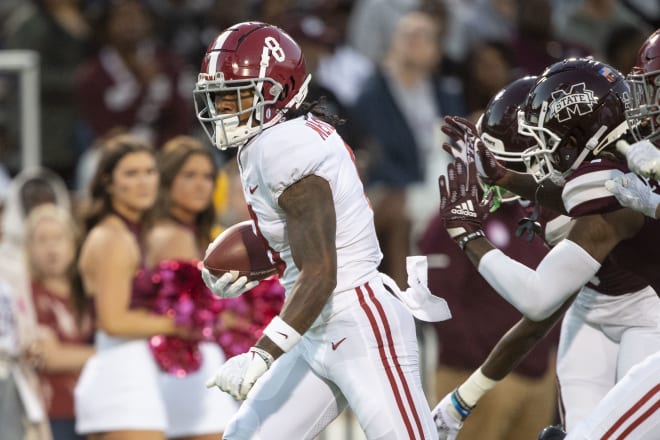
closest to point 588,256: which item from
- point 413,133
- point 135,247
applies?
point 135,247

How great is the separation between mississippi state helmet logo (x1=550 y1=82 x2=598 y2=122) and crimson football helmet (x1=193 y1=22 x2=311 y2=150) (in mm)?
871

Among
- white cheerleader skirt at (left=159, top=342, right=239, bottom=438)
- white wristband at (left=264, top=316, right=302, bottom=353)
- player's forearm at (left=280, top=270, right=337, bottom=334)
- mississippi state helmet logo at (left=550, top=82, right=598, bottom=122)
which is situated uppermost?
mississippi state helmet logo at (left=550, top=82, right=598, bottom=122)

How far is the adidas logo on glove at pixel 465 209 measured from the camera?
4.83 meters

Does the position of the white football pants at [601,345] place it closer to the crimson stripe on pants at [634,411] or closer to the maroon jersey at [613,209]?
the maroon jersey at [613,209]

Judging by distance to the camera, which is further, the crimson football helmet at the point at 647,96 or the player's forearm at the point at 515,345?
the player's forearm at the point at 515,345

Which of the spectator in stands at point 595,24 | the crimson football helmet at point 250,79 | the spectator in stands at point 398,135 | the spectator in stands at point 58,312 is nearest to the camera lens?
the crimson football helmet at point 250,79

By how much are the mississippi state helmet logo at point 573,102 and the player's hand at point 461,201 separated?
342mm

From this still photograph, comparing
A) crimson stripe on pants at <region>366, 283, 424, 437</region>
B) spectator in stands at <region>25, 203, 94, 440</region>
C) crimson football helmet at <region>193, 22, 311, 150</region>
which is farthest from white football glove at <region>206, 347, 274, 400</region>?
spectator in stands at <region>25, 203, 94, 440</region>

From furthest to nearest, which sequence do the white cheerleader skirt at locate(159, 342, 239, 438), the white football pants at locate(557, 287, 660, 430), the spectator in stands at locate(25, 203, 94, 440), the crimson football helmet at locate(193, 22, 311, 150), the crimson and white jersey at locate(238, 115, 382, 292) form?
the spectator in stands at locate(25, 203, 94, 440)
the white cheerleader skirt at locate(159, 342, 239, 438)
the white football pants at locate(557, 287, 660, 430)
the crimson football helmet at locate(193, 22, 311, 150)
the crimson and white jersey at locate(238, 115, 382, 292)

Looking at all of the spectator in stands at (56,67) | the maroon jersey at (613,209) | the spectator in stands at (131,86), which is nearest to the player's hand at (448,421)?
the maroon jersey at (613,209)

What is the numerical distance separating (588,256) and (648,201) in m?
0.26

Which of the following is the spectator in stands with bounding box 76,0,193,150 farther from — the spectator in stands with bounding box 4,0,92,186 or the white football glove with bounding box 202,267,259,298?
the white football glove with bounding box 202,267,259,298

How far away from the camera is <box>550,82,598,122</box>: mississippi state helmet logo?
4781 millimetres

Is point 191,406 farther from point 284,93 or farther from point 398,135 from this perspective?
point 398,135
